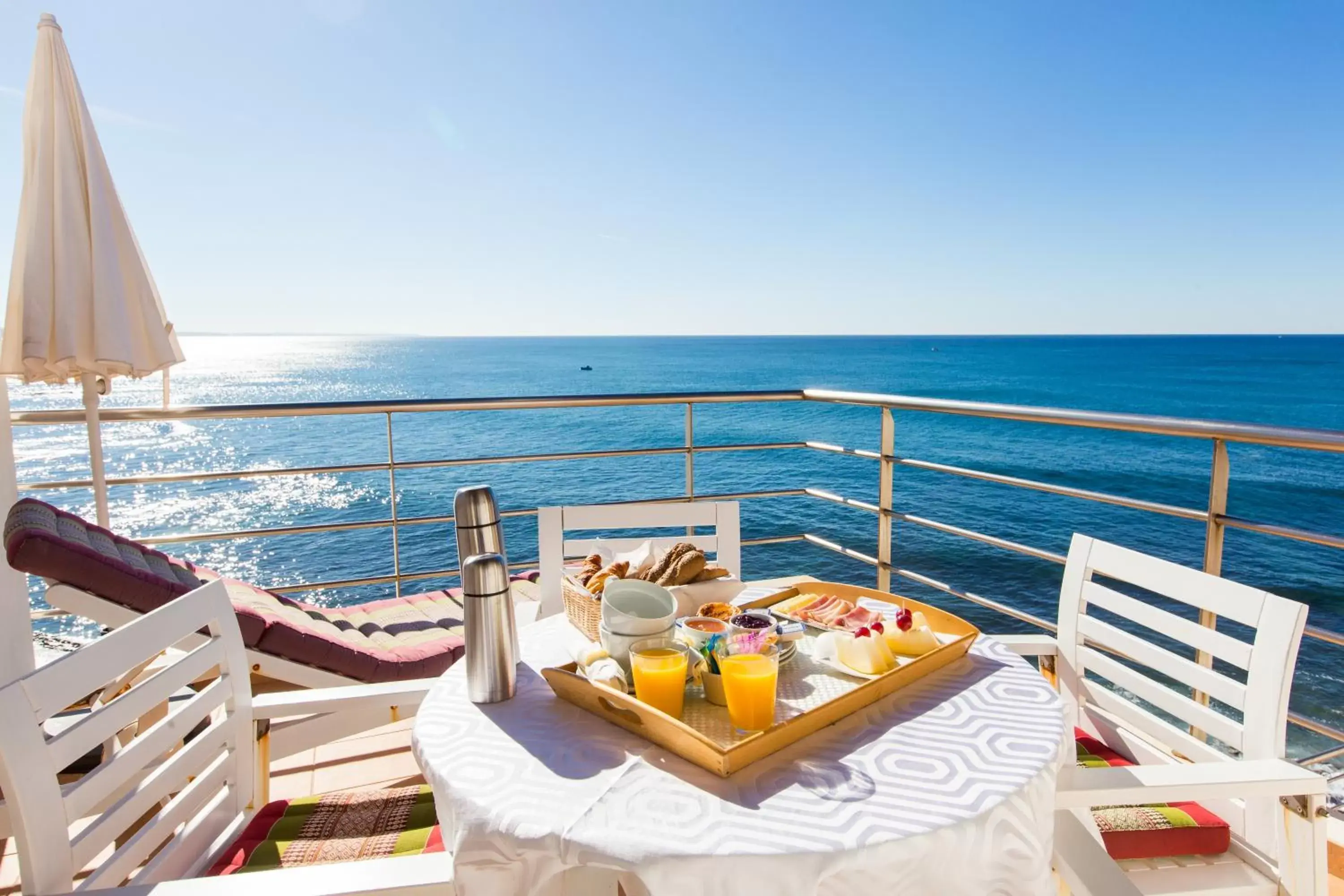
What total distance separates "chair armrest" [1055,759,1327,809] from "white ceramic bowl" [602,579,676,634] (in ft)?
1.74

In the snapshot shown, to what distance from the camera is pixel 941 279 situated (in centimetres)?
2755

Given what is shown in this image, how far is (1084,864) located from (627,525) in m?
1.14

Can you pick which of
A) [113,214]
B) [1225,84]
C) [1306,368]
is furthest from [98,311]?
[1306,368]

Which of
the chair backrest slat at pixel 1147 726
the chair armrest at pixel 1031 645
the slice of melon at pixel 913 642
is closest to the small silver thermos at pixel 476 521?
the slice of melon at pixel 913 642

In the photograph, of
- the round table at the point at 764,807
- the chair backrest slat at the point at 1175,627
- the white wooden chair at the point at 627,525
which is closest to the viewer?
the round table at the point at 764,807

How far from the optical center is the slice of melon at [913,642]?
101cm

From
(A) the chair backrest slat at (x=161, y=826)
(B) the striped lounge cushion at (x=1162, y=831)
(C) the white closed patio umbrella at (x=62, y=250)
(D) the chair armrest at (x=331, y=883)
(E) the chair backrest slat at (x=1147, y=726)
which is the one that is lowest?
(B) the striped lounge cushion at (x=1162, y=831)

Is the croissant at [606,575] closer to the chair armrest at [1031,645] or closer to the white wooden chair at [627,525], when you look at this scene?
the white wooden chair at [627,525]

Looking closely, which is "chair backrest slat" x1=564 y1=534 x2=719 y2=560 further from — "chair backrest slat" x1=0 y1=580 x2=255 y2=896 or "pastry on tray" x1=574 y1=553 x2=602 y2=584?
"chair backrest slat" x1=0 y1=580 x2=255 y2=896

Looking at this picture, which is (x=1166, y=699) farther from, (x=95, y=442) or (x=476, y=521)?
(x=95, y=442)

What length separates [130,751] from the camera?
0.89 meters

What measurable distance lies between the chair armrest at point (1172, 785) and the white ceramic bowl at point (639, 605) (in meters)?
0.53

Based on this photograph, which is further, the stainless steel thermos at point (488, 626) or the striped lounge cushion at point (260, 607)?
the striped lounge cushion at point (260, 607)

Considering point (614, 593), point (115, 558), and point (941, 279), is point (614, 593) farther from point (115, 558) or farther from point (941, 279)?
point (941, 279)
